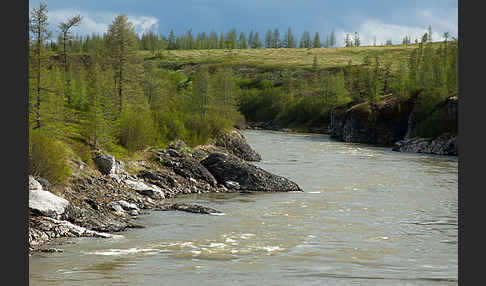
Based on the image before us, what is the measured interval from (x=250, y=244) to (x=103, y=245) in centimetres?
445

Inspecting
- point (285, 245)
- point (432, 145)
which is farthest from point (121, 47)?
point (432, 145)

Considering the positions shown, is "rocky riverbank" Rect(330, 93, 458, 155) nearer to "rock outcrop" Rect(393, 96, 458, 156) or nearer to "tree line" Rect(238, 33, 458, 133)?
"rock outcrop" Rect(393, 96, 458, 156)

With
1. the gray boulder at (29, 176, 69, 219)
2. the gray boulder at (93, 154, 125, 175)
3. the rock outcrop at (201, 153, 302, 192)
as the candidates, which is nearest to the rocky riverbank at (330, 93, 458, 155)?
the rock outcrop at (201, 153, 302, 192)

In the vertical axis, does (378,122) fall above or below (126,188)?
above

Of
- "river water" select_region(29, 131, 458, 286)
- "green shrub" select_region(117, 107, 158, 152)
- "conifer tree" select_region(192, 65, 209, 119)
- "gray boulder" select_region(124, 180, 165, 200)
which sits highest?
"conifer tree" select_region(192, 65, 209, 119)

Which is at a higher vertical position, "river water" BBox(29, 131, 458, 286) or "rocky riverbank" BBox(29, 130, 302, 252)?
"rocky riverbank" BBox(29, 130, 302, 252)

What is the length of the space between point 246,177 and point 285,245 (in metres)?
11.6

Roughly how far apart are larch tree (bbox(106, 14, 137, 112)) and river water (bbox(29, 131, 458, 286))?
12362 millimetres

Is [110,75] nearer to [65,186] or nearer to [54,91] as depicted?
[54,91]

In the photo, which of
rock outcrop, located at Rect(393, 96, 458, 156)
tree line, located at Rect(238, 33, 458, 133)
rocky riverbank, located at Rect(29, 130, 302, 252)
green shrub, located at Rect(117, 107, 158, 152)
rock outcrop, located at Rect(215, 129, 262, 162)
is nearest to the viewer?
rocky riverbank, located at Rect(29, 130, 302, 252)

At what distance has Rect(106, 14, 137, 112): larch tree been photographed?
3406cm

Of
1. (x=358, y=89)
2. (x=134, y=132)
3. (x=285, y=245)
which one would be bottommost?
(x=285, y=245)

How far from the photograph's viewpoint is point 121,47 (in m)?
34.8

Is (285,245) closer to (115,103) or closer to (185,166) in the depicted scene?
(185,166)
